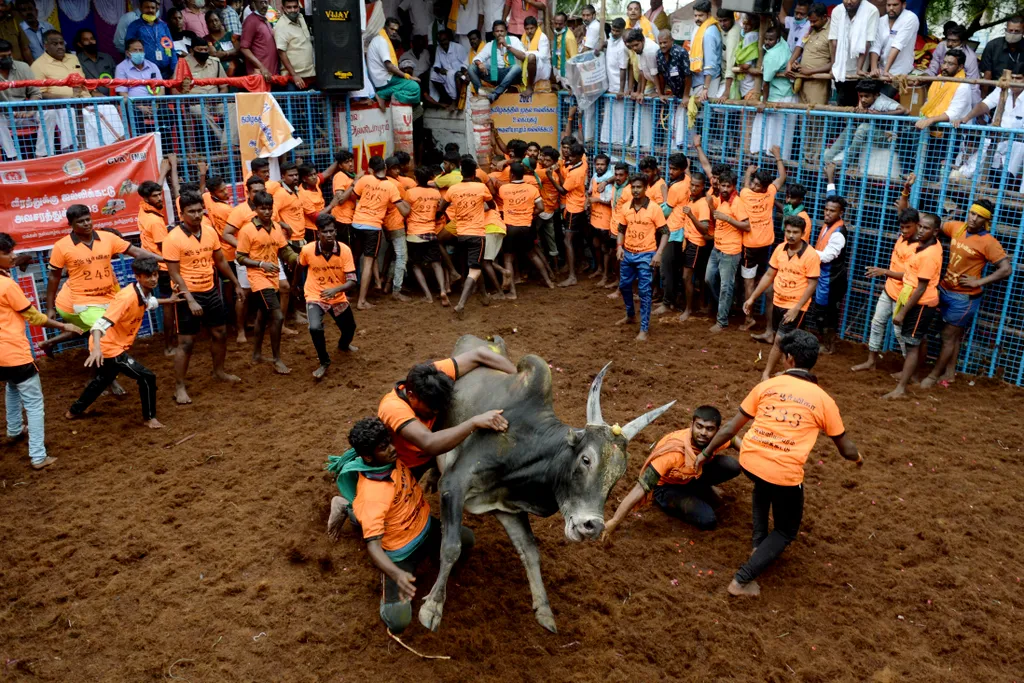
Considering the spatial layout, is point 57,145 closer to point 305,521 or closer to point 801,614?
point 305,521

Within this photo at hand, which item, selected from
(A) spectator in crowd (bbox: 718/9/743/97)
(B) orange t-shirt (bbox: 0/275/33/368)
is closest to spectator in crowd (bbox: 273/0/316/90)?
(A) spectator in crowd (bbox: 718/9/743/97)

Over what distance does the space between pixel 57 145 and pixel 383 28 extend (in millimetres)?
6178

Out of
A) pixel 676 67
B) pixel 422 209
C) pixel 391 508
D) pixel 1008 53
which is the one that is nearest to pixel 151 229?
pixel 422 209

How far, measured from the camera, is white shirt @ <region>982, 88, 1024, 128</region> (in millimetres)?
10578

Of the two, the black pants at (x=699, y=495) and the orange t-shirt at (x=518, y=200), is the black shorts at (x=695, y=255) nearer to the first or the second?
the orange t-shirt at (x=518, y=200)

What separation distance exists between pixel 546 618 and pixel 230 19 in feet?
40.3

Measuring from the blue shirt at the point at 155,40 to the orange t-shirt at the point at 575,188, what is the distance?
248 inches

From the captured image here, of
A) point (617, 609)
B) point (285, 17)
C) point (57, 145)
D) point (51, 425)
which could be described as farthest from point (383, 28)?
point (617, 609)

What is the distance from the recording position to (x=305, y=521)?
283 inches

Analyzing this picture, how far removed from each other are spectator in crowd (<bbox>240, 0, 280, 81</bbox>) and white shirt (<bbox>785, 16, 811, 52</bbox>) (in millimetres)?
8053

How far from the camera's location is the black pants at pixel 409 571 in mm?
5719

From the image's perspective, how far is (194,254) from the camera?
31.8ft

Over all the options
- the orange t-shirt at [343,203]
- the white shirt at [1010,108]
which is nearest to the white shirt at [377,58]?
the orange t-shirt at [343,203]

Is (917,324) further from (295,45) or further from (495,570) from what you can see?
(295,45)
